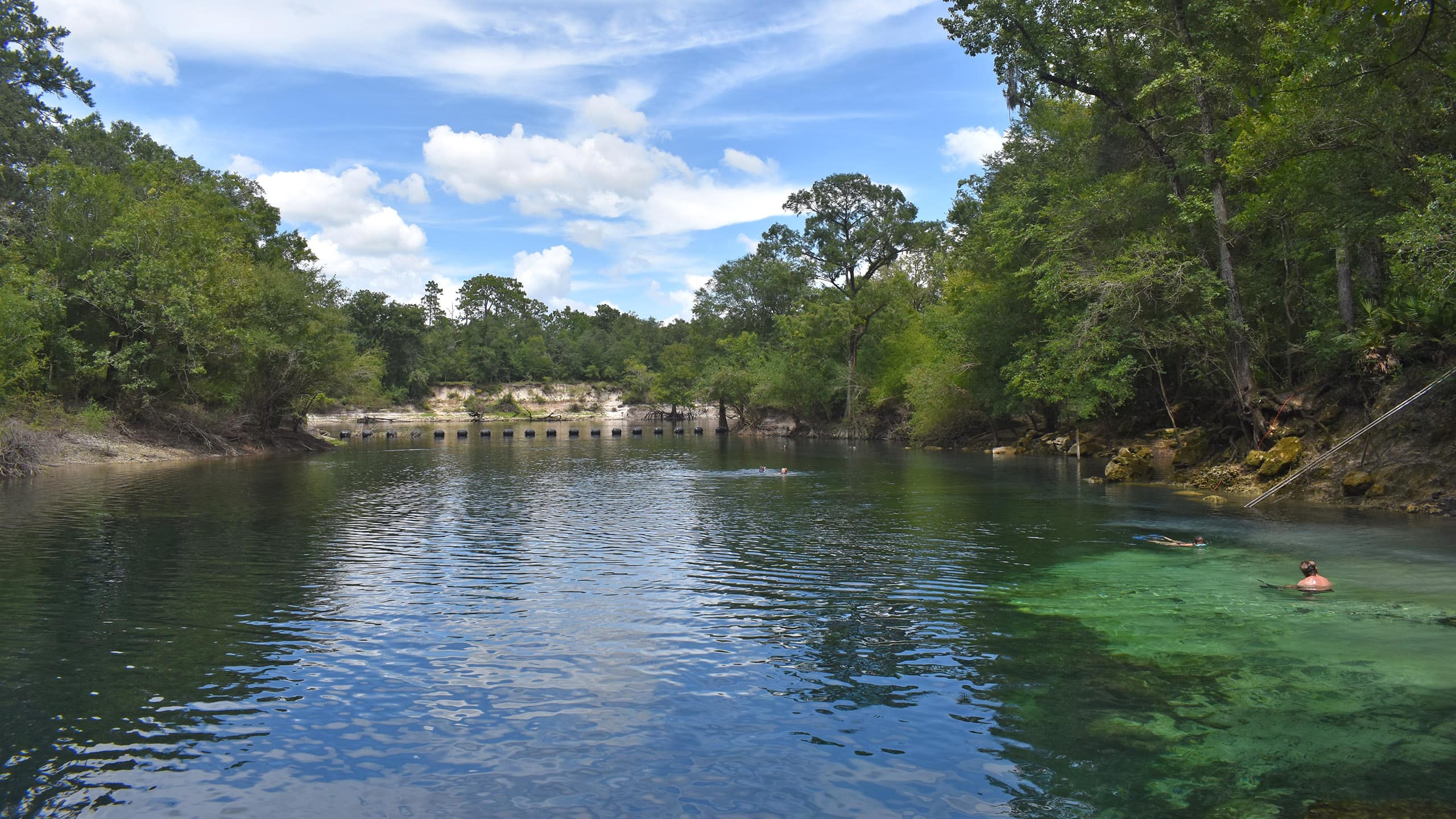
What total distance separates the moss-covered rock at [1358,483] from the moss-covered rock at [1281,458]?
94.0 inches

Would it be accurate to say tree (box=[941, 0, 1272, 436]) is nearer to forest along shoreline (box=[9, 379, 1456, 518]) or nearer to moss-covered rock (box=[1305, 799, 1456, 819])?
forest along shoreline (box=[9, 379, 1456, 518])

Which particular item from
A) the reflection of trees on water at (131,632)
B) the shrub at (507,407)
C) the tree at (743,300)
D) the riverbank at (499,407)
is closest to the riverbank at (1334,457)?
the reflection of trees on water at (131,632)

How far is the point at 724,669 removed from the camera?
11.4 metres

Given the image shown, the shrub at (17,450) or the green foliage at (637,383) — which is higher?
the green foliage at (637,383)

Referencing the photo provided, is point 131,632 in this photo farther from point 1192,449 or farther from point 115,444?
point 115,444

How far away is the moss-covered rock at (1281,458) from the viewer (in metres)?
28.3

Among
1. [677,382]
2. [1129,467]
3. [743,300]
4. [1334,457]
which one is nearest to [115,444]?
[1129,467]

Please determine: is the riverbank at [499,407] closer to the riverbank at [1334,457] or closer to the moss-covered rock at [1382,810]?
the riverbank at [1334,457]

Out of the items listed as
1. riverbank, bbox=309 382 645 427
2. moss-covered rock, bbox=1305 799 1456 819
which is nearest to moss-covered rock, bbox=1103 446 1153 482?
moss-covered rock, bbox=1305 799 1456 819

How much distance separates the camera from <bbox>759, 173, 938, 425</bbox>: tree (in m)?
78.6

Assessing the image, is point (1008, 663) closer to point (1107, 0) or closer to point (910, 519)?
point (910, 519)

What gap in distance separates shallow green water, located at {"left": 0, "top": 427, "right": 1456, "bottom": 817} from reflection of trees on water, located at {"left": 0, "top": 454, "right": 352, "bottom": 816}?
66mm

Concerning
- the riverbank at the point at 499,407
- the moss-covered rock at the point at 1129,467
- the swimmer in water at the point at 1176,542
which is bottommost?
the swimmer in water at the point at 1176,542

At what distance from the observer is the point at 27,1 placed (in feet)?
173
